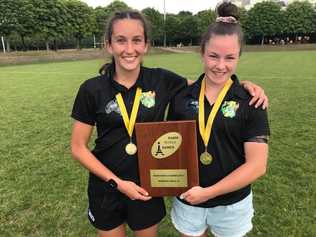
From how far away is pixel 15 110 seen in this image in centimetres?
1189

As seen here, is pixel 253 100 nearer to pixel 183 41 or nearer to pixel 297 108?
pixel 297 108

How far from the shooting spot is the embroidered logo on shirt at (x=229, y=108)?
2.35 meters

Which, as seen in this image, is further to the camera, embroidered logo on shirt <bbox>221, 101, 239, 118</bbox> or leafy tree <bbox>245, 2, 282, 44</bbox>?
leafy tree <bbox>245, 2, 282, 44</bbox>

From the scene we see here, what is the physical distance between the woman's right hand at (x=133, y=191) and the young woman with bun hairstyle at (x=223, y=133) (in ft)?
0.79

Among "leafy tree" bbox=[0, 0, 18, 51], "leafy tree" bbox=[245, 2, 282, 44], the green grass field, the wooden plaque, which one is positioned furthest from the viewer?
"leafy tree" bbox=[245, 2, 282, 44]

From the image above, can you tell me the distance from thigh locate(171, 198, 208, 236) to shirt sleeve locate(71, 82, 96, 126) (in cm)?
84

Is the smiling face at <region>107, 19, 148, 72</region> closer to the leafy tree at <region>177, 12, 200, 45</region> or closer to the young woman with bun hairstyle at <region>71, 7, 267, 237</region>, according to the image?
the young woman with bun hairstyle at <region>71, 7, 267, 237</region>

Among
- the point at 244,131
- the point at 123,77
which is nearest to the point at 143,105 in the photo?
the point at 123,77

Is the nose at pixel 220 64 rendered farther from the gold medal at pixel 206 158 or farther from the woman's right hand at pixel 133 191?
the woman's right hand at pixel 133 191

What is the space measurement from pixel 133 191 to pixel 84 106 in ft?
2.08

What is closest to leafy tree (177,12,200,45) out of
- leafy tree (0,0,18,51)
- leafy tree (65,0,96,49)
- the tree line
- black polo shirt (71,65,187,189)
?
the tree line

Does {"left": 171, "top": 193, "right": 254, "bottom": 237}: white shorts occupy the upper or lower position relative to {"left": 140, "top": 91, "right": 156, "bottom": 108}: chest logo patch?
lower

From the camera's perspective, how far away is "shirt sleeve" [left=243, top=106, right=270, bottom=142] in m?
2.32

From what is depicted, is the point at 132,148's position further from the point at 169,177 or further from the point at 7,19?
the point at 7,19
